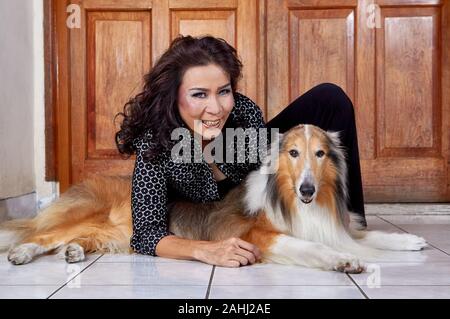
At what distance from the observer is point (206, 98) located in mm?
2510

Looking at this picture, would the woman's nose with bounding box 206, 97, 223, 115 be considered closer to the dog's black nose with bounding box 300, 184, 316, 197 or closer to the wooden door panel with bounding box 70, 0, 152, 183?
the dog's black nose with bounding box 300, 184, 316, 197

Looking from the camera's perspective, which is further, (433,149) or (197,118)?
(433,149)

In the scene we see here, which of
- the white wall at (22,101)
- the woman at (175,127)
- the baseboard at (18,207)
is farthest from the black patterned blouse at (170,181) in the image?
the white wall at (22,101)

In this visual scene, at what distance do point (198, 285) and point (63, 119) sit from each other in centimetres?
261

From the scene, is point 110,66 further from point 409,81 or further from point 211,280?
point 211,280

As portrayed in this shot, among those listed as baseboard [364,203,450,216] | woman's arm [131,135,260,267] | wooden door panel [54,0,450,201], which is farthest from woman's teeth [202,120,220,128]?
baseboard [364,203,450,216]

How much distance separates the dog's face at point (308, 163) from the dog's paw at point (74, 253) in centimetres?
93

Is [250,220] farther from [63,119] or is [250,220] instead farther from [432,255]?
[63,119]

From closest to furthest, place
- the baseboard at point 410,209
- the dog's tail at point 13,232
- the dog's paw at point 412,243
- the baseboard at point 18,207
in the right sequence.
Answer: the dog's paw at point 412,243 < the dog's tail at point 13,232 < the baseboard at point 18,207 < the baseboard at point 410,209

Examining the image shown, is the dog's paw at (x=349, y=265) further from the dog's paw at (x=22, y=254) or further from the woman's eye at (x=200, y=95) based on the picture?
the dog's paw at (x=22, y=254)

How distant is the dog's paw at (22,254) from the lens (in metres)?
2.46

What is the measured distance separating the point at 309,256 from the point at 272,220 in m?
0.28
